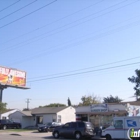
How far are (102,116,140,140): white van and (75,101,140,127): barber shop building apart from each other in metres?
12.5

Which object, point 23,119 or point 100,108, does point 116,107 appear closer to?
point 100,108

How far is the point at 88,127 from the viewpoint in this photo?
2720 cm

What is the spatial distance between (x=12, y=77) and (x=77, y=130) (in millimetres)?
18755

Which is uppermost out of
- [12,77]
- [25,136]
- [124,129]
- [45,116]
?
[12,77]

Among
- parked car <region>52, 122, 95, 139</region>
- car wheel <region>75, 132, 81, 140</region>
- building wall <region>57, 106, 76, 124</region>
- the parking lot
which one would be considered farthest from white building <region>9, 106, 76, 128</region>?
car wheel <region>75, 132, 81, 140</region>

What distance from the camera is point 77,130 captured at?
89.7 ft

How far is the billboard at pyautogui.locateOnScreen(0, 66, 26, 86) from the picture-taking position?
41.0 m

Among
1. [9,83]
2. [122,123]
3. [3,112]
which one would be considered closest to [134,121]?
[122,123]

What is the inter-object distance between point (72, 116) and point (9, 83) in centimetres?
1701

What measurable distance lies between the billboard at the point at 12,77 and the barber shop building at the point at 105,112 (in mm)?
10456

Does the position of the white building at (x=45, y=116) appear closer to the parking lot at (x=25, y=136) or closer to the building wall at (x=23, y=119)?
the building wall at (x=23, y=119)

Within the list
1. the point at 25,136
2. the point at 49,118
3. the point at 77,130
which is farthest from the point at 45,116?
the point at 77,130

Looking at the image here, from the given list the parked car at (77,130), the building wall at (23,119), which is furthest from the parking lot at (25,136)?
Answer: the building wall at (23,119)

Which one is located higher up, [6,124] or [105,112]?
[105,112]
